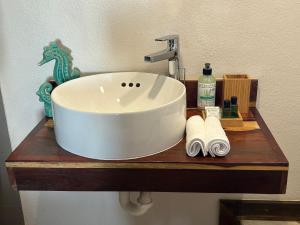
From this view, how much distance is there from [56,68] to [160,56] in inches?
14.9

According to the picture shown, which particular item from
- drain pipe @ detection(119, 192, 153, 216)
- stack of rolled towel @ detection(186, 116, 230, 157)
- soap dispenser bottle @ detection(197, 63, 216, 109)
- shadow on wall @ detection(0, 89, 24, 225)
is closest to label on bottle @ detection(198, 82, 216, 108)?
soap dispenser bottle @ detection(197, 63, 216, 109)

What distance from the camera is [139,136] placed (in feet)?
2.98

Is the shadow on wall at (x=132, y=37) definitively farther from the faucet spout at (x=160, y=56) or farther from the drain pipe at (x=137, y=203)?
the drain pipe at (x=137, y=203)

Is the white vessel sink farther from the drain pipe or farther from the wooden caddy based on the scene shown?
the drain pipe

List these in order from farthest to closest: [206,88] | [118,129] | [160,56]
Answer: [206,88]
[160,56]
[118,129]

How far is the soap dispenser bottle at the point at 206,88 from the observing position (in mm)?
1154

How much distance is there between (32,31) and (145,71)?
0.42 m

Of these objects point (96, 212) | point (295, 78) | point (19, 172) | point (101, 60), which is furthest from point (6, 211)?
point (295, 78)

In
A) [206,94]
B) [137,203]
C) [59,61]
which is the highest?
[59,61]

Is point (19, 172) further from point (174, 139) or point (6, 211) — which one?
point (6, 211)

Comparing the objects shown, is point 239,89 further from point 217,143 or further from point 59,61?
point 59,61

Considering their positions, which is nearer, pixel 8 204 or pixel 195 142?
pixel 195 142

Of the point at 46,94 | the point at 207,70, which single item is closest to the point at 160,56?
the point at 207,70

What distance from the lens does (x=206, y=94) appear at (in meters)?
1.17
